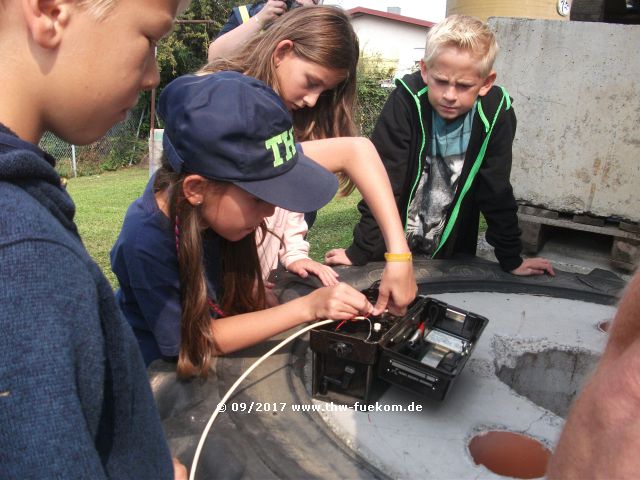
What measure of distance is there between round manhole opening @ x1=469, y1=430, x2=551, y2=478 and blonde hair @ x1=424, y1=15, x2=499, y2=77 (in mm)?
1599

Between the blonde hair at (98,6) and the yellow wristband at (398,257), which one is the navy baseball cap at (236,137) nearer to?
the yellow wristband at (398,257)

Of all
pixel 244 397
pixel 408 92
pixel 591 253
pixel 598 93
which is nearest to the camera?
pixel 244 397

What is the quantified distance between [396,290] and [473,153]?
1179 mm

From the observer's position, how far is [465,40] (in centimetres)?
241

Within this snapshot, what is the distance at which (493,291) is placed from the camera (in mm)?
2408

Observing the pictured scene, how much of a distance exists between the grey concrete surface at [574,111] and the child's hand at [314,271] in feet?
5.96

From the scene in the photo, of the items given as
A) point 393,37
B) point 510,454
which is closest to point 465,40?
point 510,454

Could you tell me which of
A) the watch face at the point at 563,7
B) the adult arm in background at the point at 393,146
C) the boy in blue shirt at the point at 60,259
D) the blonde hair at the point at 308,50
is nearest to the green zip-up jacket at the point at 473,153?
the adult arm in background at the point at 393,146

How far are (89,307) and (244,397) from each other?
93 cm

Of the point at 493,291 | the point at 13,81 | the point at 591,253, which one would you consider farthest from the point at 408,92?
the point at 13,81

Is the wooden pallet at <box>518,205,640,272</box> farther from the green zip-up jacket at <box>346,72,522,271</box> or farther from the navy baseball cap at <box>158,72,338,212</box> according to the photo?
the navy baseball cap at <box>158,72,338,212</box>

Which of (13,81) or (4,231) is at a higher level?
(13,81)

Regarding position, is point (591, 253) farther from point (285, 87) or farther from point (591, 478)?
point (591, 478)

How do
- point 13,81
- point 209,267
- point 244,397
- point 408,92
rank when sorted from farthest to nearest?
point 408,92 < point 209,267 < point 244,397 < point 13,81
